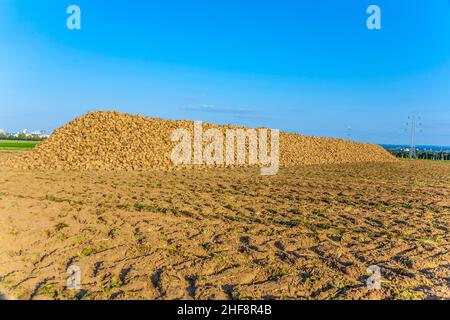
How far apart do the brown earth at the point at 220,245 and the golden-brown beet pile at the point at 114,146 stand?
919cm

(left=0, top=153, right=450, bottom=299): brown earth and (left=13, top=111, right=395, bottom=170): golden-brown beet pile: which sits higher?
(left=13, top=111, right=395, bottom=170): golden-brown beet pile

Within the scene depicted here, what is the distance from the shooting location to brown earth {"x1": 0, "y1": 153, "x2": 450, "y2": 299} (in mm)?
4203

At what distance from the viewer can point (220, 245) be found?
18.8ft

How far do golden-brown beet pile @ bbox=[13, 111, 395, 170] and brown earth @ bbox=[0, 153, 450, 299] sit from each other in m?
9.19

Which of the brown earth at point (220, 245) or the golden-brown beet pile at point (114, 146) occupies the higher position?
the golden-brown beet pile at point (114, 146)

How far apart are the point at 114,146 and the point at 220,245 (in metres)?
17.3

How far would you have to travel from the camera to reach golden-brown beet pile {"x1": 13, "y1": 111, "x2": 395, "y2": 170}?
19.5 meters

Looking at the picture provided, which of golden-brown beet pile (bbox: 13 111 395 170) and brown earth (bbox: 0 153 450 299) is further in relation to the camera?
golden-brown beet pile (bbox: 13 111 395 170)

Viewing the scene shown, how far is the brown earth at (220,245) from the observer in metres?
4.20

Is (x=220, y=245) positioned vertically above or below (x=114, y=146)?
below

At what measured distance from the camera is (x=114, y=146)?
70.6ft

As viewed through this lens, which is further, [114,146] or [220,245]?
[114,146]
